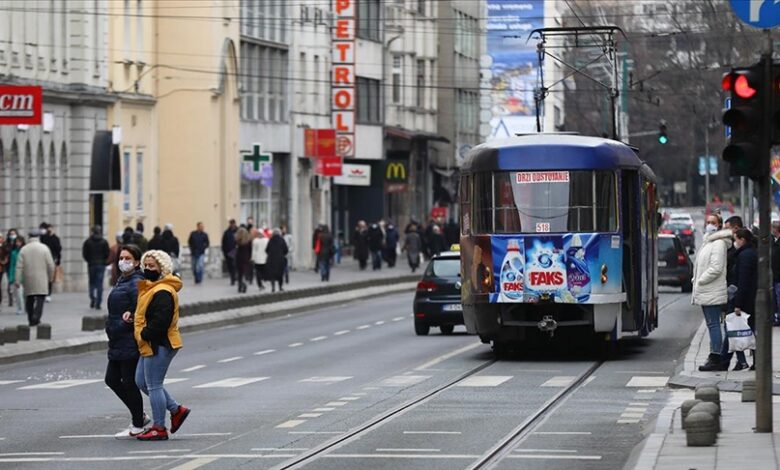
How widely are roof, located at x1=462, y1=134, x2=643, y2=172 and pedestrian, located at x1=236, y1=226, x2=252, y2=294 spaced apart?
25007 mm

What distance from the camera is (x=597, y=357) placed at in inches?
1132

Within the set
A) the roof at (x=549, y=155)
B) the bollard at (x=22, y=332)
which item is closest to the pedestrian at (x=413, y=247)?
the bollard at (x=22, y=332)

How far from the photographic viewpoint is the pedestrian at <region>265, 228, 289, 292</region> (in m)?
51.9

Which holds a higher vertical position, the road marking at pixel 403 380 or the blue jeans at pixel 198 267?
the blue jeans at pixel 198 267

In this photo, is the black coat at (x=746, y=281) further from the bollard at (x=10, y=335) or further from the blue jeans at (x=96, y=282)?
the blue jeans at (x=96, y=282)

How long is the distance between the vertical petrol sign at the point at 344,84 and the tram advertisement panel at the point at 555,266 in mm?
46789

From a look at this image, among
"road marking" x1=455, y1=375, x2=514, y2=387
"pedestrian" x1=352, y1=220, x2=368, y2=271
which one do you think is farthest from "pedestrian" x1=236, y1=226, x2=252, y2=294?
"road marking" x1=455, y1=375, x2=514, y2=387

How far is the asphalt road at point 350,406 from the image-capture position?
633 inches

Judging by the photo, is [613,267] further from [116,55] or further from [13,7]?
[116,55]

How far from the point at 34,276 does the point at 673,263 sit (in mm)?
22701

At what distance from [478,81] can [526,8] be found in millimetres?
5939

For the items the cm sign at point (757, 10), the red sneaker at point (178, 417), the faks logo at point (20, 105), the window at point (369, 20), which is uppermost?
the window at point (369, 20)

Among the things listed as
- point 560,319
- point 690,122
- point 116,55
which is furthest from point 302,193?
point 560,319

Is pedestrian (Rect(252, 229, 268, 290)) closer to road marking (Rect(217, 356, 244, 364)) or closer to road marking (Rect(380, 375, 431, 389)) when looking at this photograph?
road marking (Rect(217, 356, 244, 364))
